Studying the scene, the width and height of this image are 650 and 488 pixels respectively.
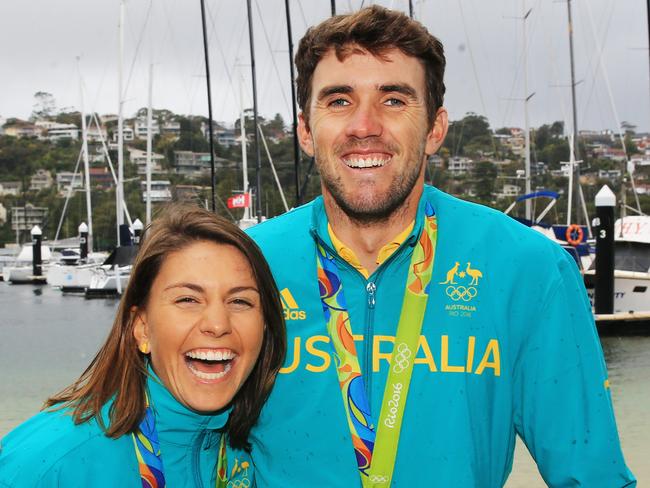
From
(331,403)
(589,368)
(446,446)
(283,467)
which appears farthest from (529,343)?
(283,467)

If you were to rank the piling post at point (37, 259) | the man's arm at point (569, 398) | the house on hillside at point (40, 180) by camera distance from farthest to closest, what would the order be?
the house on hillside at point (40, 180) → the piling post at point (37, 259) → the man's arm at point (569, 398)

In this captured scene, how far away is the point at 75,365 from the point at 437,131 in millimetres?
17731

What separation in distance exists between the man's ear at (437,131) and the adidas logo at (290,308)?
2.04ft

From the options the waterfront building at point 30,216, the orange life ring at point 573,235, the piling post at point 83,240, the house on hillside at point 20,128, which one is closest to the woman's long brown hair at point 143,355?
the orange life ring at point 573,235

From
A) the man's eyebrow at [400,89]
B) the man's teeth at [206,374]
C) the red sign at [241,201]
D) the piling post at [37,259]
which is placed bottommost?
the piling post at [37,259]

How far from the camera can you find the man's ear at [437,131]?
110 inches

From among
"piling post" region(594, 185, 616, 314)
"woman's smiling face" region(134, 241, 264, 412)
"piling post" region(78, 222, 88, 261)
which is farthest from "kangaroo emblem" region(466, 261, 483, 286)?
"piling post" region(78, 222, 88, 261)

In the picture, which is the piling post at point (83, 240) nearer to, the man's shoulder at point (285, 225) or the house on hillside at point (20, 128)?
the man's shoulder at point (285, 225)

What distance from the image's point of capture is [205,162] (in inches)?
3930

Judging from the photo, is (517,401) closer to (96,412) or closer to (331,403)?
(331,403)

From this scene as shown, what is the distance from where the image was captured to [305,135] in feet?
9.54

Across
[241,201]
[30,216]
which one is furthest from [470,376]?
[30,216]

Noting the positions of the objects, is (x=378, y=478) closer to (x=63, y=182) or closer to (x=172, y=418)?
(x=172, y=418)

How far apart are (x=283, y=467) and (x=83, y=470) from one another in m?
0.61
